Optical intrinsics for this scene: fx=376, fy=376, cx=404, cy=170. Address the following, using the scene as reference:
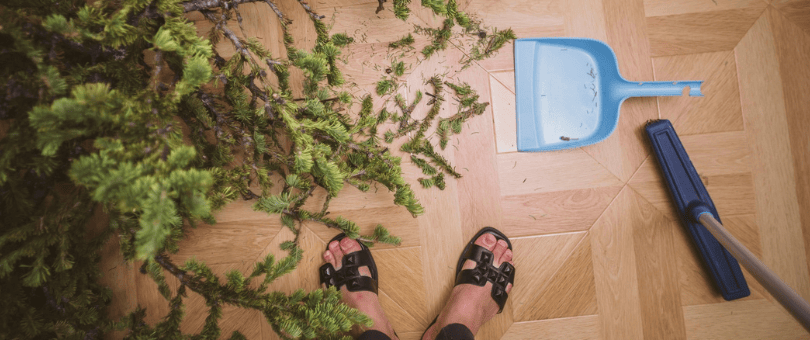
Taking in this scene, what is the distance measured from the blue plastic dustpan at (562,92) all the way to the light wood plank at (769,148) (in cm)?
45

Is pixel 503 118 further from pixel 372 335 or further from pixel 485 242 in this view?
pixel 372 335

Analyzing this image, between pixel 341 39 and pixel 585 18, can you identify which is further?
pixel 585 18

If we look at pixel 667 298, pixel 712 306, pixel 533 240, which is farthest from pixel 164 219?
pixel 712 306

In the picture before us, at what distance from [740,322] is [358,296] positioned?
1.21 meters

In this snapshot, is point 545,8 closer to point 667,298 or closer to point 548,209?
point 548,209

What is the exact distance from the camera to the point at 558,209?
1.21 meters

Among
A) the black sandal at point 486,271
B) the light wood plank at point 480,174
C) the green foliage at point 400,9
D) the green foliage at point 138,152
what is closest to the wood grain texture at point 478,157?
the light wood plank at point 480,174

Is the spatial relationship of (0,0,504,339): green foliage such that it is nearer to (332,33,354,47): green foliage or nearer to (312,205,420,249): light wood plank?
(332,33,354,47): green foliage

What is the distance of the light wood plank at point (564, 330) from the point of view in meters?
1.20

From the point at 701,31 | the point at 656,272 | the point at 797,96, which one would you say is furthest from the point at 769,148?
the point at 656,272

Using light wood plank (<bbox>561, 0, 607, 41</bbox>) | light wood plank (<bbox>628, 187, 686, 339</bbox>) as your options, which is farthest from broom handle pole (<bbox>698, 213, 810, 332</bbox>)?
light wood plank (<bbox>561, 0, 607, 41</bbox>)

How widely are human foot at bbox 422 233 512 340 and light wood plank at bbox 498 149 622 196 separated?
17 centimetres

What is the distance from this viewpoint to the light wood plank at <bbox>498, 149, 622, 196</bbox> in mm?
1207

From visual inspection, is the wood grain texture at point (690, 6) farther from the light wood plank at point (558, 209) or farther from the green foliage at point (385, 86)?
the green foliage at point (385, 86)
